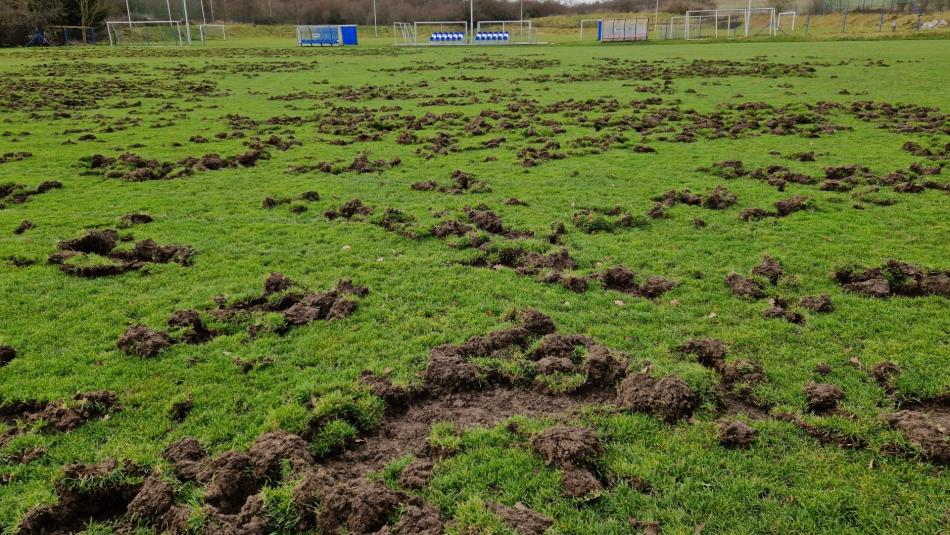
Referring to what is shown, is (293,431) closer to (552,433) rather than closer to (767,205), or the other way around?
(552,433)

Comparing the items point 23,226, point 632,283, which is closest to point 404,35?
point 23,226

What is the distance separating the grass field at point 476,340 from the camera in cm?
414

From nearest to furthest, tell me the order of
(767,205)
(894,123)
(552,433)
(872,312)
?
(552,433), (872,312), (767,205), (894,123)

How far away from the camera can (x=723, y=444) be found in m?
4.65

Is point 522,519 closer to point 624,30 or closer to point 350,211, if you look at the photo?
point 350,211

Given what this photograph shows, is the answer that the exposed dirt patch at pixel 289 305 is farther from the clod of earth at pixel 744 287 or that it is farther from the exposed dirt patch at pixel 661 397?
the clod of earth at pixel 744 287

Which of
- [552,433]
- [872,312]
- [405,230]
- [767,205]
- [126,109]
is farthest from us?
[126,109]

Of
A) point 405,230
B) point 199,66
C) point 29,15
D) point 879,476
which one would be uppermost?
point 29,15

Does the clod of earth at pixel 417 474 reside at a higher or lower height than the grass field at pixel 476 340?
lower

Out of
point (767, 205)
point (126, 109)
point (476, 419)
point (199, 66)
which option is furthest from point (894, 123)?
point (199, 66)

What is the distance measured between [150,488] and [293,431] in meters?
1.08

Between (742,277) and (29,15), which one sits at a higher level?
(29,15)

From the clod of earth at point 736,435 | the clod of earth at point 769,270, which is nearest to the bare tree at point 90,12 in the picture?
the clod of earth at point 769,270

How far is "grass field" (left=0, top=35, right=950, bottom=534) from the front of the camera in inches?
163
